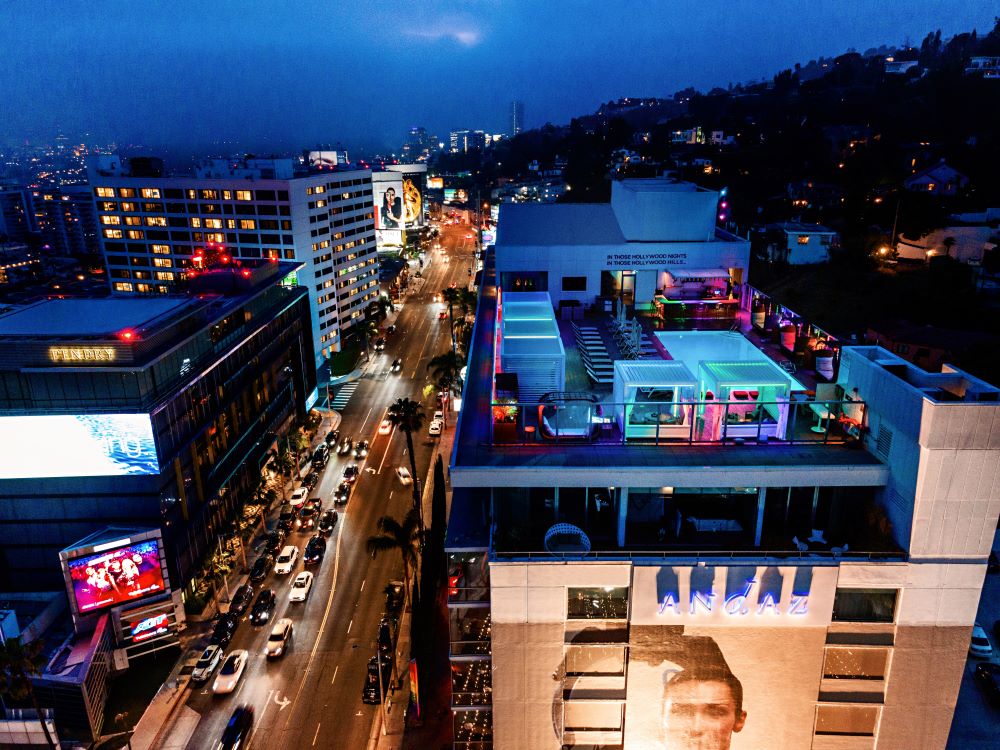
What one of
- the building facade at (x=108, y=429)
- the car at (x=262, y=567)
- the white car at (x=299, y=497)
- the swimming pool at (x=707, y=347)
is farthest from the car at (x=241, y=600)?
the swimming pool at (x=707, y=347)

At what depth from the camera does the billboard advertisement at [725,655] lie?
20.7 metres

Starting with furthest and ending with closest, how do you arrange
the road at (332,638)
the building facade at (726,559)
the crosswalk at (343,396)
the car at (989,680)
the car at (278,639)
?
the crosswalk at (343,396)
the car at (278,639)
the car at (989,680)
the road at (332,638)
the building facade at (726,559)

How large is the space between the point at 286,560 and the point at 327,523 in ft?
16.1

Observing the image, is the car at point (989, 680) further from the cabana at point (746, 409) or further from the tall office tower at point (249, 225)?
the tall office tower at point (249, 225)

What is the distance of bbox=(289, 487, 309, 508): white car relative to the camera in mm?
53906

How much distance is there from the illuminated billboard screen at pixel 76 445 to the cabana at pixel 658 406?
29920mm

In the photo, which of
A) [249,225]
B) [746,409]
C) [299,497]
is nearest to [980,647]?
[746,409]

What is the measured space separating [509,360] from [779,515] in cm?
1250

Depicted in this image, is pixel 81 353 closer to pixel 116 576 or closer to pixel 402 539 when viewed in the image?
pixel 116 576

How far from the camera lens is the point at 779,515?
23.9 meters

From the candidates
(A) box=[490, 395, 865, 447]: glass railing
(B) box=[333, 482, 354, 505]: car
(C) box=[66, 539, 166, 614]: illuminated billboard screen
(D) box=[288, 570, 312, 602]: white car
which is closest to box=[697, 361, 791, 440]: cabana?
(A) box=[490, 395, 865, 447]: glass railing

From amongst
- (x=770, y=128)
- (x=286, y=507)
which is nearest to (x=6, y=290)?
(x=286, y=507)

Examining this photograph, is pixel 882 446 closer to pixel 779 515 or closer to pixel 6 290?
pixel 779 515

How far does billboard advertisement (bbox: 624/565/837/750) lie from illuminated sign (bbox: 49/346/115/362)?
33.7 metres
